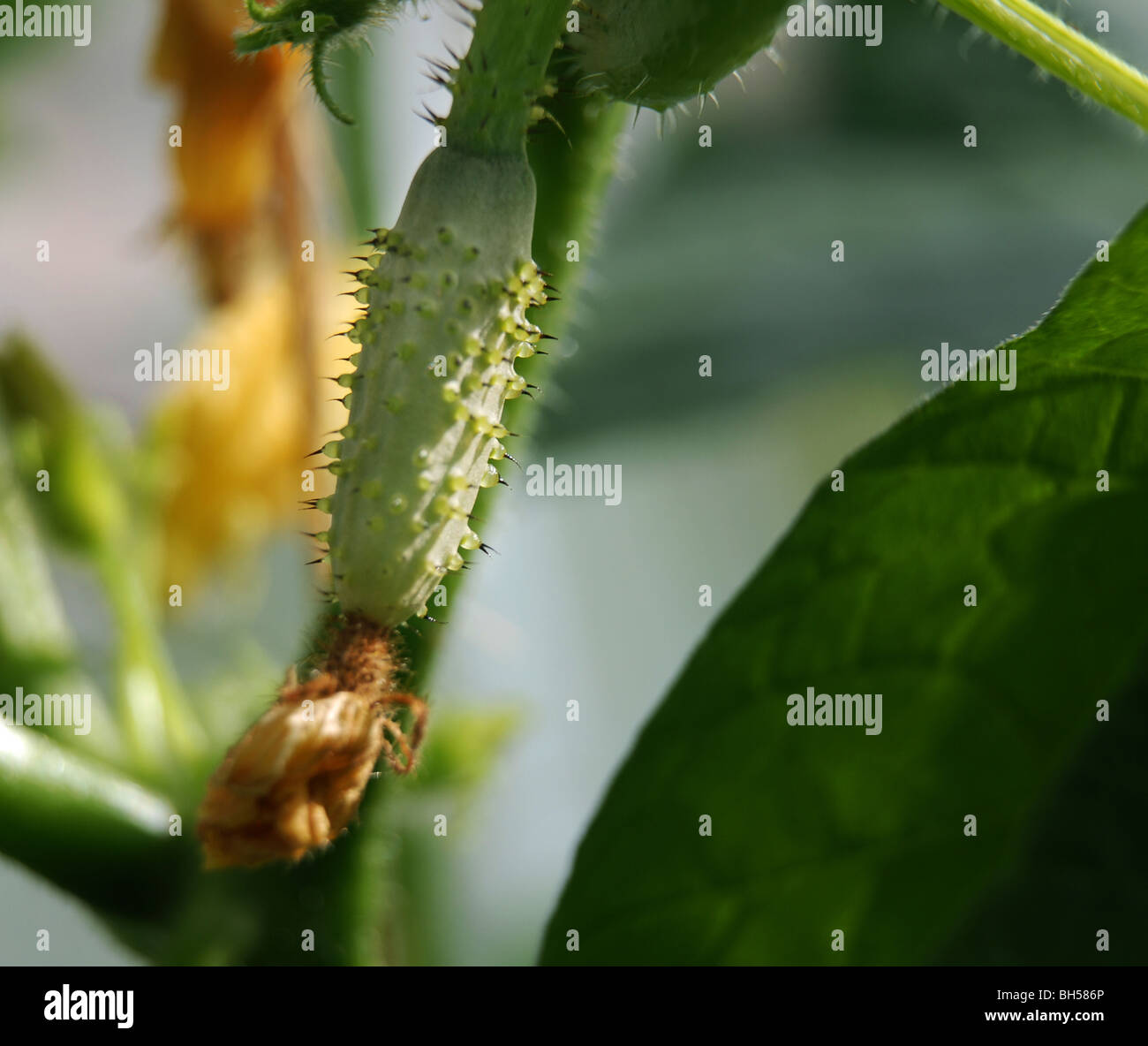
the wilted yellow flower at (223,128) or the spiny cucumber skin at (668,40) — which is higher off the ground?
the wilted yellow flower at (223,128)

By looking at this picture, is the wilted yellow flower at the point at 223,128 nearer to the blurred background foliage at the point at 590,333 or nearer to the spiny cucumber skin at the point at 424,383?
the blurred background foliage at the point at 590,333

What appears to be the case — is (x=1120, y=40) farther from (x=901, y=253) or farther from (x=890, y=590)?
(x=890, y=590)

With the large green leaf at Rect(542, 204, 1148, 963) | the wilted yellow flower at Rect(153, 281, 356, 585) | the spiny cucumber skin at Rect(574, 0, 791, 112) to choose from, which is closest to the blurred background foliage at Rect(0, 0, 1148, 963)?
the wilted yellow flower at Rect(153, 281, 356, 585)

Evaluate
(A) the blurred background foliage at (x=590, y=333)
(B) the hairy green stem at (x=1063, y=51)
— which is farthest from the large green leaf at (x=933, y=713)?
(A) the blurred background foliage at (x=590, y=333)

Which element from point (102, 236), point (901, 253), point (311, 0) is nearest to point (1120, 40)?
point (901, 253)

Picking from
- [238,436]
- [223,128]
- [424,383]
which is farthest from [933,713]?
[238,436]

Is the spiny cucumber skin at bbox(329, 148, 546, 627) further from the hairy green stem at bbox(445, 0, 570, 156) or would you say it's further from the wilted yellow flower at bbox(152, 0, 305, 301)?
the wilted yellow flower at bbox(152, 0, 305, 301)

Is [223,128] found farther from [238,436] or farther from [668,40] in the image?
[668,40]
